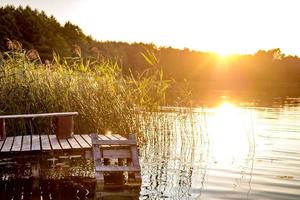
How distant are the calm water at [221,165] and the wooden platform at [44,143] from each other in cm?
152

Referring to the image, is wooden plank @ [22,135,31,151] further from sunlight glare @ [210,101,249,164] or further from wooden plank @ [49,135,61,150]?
sunlight glare @ [210,101,249,164]

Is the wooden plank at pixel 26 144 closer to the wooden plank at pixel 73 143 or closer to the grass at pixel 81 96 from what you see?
the wooden plank at pixel 73 143

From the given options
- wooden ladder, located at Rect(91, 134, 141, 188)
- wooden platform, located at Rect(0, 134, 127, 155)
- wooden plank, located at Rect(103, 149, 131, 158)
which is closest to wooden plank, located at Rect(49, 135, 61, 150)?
wooden platform, located at Rect(0, 134, 127, 155)

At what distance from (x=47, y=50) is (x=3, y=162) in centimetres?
4010

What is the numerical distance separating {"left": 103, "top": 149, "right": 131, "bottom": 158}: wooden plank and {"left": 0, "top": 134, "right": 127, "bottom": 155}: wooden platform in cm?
17

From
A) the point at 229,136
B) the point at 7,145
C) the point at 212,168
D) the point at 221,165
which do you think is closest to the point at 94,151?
the point at 7,145

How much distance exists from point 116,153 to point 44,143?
1711mm

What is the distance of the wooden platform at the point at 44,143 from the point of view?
30.6 feet

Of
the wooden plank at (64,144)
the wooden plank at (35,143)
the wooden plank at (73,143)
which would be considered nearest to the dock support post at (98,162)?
the wooden plank at (73,143)

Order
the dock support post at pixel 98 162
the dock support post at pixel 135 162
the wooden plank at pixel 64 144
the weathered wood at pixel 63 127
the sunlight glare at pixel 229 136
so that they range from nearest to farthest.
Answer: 1. the dock support post at pixel 98 162
2. the dock support post at pixel 135 162
3. the wooden plank at pixel 64 144
4. the weathered wood at pixel 63 127
5. the sunlight glare at pixel 229 136

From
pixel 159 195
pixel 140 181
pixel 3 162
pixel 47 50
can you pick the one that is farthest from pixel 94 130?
pixel 47 50

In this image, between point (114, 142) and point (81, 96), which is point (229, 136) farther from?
point (114, 142)

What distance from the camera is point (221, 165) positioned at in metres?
12.1

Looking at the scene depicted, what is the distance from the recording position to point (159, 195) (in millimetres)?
8805
